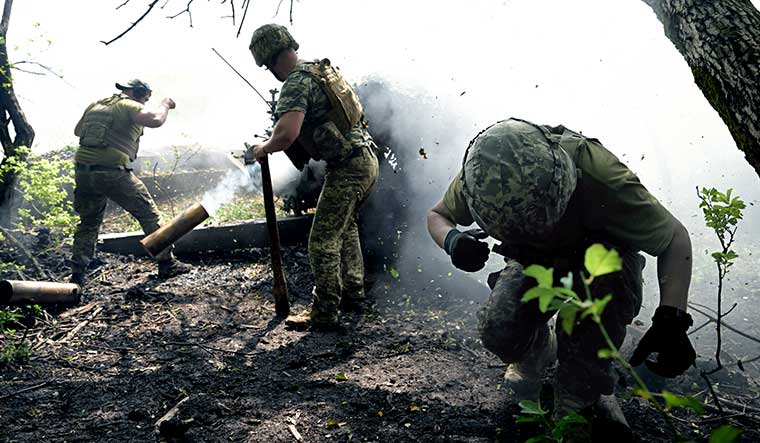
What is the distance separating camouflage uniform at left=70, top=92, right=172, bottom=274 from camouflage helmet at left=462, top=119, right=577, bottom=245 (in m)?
→ 4.10

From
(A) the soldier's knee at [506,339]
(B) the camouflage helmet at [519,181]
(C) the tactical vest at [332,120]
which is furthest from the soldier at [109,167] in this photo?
(B) the camouflage helmet at [519,181]

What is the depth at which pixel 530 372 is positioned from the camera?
283cm

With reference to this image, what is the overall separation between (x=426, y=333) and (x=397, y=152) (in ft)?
6.58

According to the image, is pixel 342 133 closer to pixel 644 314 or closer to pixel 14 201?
pixel 644 314

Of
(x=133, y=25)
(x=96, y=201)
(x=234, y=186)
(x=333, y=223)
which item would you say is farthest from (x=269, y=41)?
(x=234, y=186)

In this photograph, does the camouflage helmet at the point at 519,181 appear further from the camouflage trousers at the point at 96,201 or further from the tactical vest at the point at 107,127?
the tactical vest at the point at 107,127

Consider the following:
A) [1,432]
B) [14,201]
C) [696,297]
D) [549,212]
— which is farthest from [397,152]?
[14,201]

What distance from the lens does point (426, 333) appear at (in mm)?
3947

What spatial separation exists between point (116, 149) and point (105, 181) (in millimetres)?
341

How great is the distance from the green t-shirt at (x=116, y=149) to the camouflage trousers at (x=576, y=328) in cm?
432

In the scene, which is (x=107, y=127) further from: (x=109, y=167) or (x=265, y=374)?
(x=265, y=374)

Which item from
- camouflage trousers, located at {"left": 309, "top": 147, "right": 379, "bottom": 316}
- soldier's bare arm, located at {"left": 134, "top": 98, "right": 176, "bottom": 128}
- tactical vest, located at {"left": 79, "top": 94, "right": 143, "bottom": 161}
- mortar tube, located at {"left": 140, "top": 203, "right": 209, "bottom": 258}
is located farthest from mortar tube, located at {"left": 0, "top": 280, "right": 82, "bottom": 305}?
camouflage trousers, located at {"left": 309, "top": 147, "right": 379, "bottom": 316}

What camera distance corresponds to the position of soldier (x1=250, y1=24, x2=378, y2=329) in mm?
3977

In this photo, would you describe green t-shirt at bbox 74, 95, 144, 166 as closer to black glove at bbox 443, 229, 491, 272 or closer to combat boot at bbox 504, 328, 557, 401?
black glove at bbox 443, 229, 491, 272
